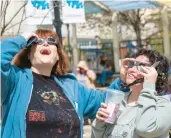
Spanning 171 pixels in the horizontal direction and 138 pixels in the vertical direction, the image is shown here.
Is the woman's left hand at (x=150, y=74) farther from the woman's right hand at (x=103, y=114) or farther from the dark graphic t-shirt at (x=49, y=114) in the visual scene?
the dark graphic t-shirt at (x=49, y=114)

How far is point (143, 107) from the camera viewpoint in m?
2.47

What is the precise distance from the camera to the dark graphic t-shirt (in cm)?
270

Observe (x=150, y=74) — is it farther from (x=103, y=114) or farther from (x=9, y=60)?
(x=9, y=60)

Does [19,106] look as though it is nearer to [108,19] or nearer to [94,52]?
[94,52]

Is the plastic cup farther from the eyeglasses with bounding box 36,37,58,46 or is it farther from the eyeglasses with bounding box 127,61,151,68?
the eyeglasses with bounding box 36,37,58,46

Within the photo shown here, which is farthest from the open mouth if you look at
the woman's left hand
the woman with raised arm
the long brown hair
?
the woman's left hand

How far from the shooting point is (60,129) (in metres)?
2.76

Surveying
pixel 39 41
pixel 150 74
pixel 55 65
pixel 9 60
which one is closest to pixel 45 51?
pixel 39 41

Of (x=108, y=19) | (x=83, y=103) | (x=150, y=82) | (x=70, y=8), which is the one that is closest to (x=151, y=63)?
(x=150, y=82)

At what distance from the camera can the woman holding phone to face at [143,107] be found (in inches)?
96.0

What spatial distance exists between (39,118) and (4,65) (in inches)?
16.1

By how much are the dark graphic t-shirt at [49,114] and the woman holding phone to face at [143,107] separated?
7.2 inches

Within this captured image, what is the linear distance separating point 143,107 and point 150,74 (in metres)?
0.21

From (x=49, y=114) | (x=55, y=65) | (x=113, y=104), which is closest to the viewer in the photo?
(x=113, y=104)
